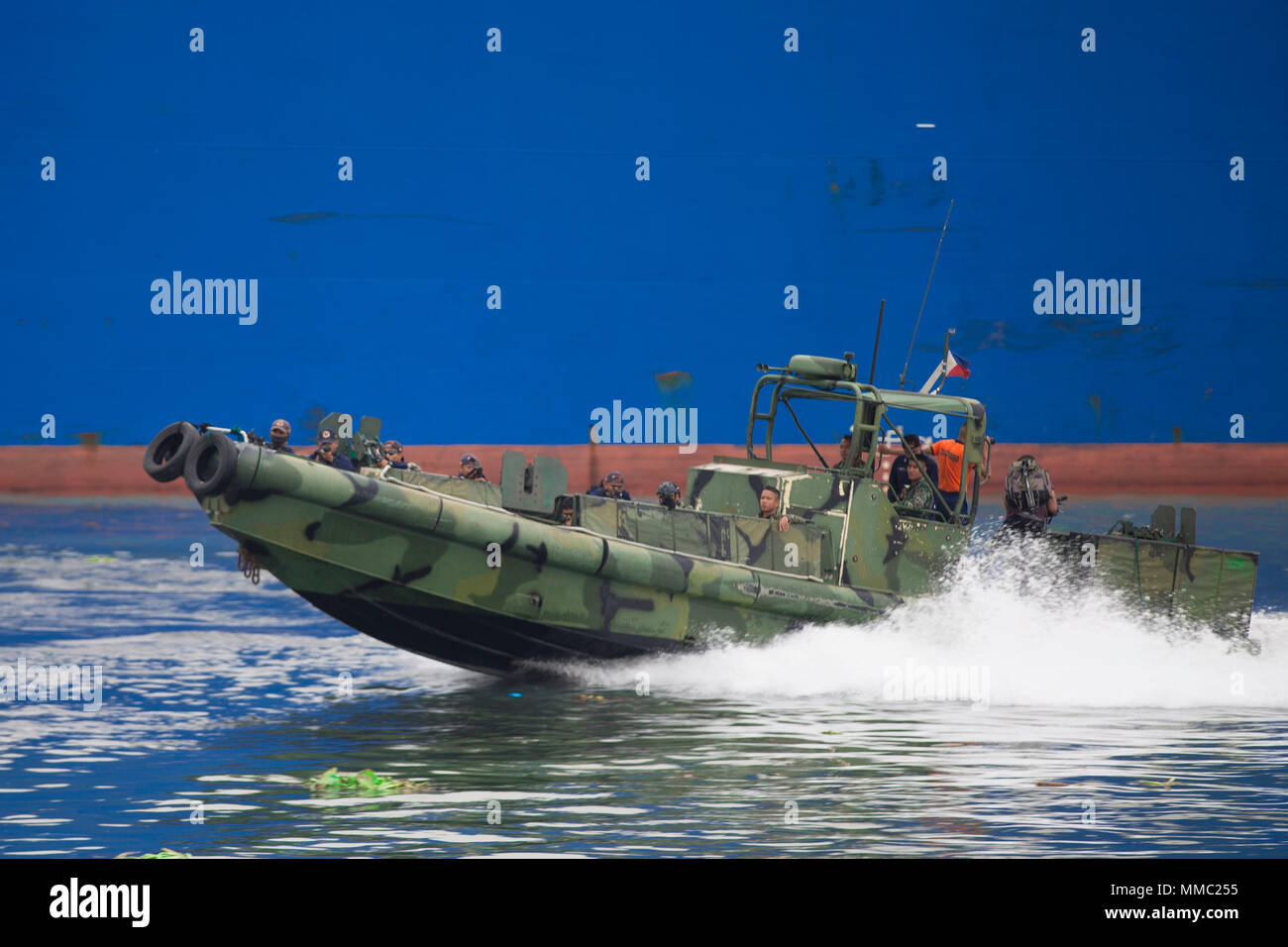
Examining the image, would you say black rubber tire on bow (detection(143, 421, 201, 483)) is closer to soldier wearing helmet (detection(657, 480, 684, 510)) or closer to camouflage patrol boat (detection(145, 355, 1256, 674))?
camouflage patrol boat (detection(145, 355, 1256, 674))

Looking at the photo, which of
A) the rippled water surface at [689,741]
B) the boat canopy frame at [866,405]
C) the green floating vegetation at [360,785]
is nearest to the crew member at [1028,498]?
the boat canopy frame at [866,405]

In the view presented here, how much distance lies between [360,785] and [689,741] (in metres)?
2.19

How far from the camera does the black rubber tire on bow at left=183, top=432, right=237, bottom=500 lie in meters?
9.67

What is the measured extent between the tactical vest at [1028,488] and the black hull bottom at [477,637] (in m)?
2.87

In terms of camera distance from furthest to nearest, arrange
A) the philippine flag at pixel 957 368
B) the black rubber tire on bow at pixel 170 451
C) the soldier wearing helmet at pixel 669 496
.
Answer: the philippine flag at pixel 957 368 < the soldier wearing helmet at pixel 669 496 < the black rubber tire on bow at pixel 170 451

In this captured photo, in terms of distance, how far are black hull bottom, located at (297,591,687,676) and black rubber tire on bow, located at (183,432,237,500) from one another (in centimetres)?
122

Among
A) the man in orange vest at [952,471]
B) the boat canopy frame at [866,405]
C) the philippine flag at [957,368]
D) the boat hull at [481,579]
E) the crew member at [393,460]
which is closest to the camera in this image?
the boat hull at [481,579]

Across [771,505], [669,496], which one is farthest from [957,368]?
[669,496]

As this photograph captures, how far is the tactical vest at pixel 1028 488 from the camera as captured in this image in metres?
12.4

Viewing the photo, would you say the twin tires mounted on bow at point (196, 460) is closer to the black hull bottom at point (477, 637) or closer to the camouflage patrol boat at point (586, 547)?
the camouflage patrol boat at point (586, 547)

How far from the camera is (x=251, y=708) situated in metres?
10.9

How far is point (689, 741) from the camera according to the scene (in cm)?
984

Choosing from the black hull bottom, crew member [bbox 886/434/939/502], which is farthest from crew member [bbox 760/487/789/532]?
the black hull bottom
